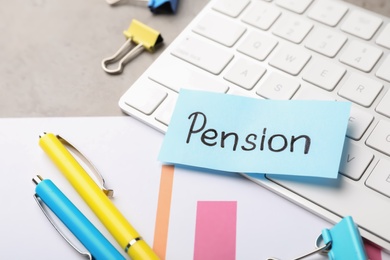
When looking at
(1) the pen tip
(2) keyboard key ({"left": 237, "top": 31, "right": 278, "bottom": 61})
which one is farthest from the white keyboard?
(1) the pen tip

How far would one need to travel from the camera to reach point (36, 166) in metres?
0.48

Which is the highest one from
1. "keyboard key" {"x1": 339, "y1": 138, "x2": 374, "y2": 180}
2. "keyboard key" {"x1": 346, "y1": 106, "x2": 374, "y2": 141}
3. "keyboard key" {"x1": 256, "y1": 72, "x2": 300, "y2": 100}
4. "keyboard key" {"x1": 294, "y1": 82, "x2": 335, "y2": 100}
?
"keyboard key" {"x1": 256, "y1": 72, "x2": 300, "y2": 100}

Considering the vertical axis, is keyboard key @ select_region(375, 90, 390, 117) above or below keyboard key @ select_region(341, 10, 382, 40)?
below

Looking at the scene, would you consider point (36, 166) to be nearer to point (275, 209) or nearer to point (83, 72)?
point (83, 72)

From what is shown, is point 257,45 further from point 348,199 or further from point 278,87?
point 348,199

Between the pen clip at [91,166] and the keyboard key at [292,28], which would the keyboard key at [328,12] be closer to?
the keyboard key at [292,28]

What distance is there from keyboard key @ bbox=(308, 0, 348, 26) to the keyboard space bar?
0.19 metres

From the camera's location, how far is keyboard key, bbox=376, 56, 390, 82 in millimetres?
473

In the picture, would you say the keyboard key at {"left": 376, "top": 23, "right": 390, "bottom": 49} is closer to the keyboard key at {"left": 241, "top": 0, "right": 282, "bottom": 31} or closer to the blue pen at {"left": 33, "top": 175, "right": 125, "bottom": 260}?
the keyboard key at {"left": 241, "top": 0, "right": 282, "bottom": 31}

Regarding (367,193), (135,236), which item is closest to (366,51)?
(367,193)

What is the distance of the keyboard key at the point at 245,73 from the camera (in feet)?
1.60

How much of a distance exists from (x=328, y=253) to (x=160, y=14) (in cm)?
35

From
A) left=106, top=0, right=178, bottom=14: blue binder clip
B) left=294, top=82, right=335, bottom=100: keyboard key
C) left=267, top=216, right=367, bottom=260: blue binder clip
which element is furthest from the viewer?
left=106, top=0, right=178, bottom=14: blue binder clip

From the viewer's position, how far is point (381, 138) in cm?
43
